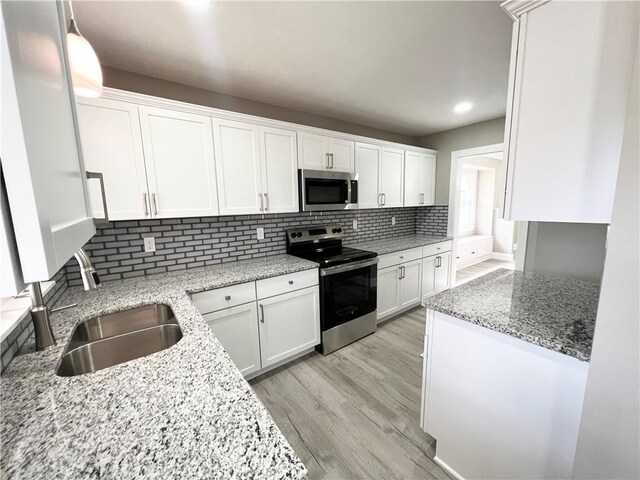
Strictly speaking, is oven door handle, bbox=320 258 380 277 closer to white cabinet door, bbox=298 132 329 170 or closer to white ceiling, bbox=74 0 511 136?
white cabinet door, bbox=298 132 329 170

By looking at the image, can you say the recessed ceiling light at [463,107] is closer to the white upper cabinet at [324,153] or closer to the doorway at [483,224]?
the white upper cabinet at [324,153]

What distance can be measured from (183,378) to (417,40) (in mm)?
2211

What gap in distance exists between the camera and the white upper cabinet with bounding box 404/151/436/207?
11.9ft

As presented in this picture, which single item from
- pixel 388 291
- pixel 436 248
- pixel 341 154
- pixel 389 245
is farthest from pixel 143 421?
pixel 436 248

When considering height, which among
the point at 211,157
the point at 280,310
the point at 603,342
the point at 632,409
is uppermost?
the point at 211,157

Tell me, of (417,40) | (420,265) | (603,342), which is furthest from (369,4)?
(420,265)

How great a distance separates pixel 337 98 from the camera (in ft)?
8.39

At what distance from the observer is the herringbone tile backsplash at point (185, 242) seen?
191cm

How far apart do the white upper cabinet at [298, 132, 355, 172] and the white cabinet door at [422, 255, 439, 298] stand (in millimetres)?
1733

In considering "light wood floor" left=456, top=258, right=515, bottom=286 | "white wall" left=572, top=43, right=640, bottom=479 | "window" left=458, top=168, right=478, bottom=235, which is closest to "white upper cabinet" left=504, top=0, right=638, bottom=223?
"white wall" left=572, top=43, right=640, bottom=479

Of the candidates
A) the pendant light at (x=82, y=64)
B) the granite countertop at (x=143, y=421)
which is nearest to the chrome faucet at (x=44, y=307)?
the granite countertop at (x=143, y=421)

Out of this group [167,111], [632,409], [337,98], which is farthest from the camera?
[337,98]

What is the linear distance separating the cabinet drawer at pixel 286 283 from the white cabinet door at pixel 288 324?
4 centimetres

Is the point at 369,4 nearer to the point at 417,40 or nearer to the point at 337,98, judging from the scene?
the point at 417,40
